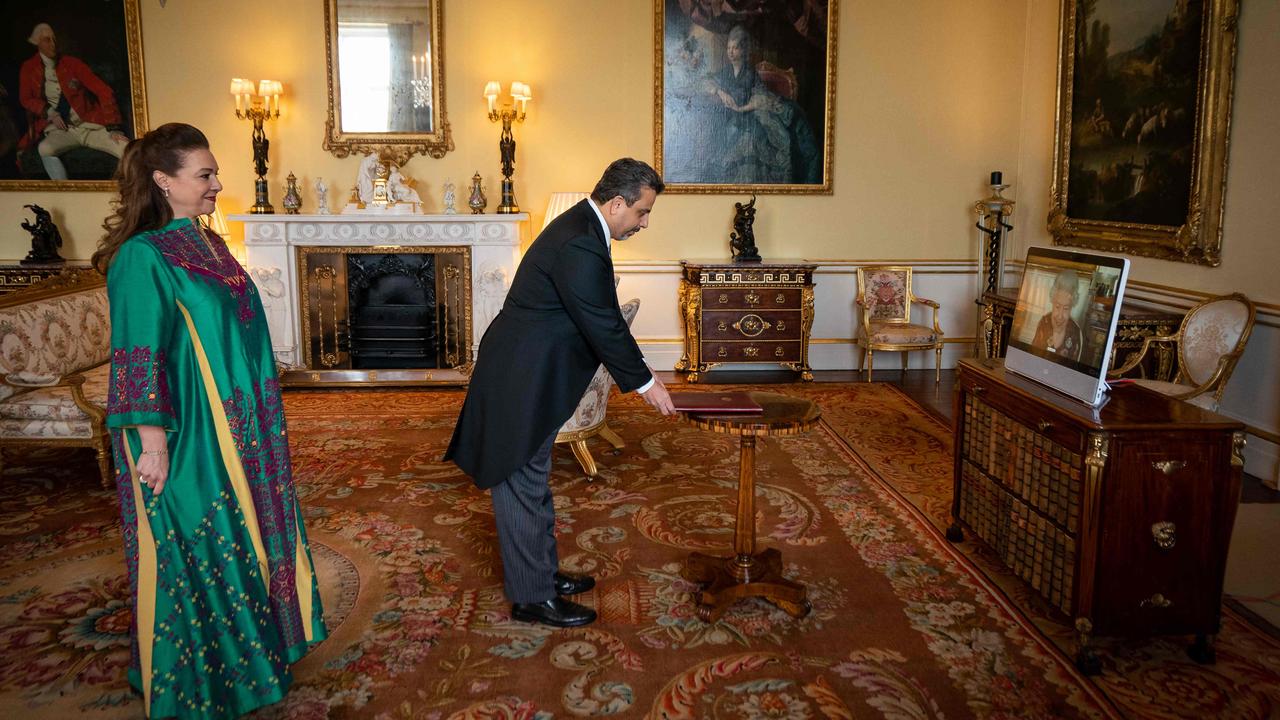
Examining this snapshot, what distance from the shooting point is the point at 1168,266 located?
620 centimetres

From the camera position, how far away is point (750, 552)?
12.0 feet

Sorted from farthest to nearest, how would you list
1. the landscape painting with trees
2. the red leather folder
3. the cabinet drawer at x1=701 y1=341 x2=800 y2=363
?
1. the cabinet drawer at x1=701 y1=341 x2=800 y2=363
2. the landscape painting with trees
3. the red leather folder

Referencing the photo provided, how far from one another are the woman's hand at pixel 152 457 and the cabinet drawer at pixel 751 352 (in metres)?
5.93

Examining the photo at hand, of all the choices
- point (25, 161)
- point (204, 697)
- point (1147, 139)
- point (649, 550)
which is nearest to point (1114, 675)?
point (649, 550)

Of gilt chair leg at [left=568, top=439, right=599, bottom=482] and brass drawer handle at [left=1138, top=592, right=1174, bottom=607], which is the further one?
gilt chair leg at [left=568, top=439, right=599, bottom=482]

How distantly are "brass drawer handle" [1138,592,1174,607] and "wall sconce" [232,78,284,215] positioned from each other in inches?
289

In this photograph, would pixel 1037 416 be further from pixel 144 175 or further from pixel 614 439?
pixel 144 175

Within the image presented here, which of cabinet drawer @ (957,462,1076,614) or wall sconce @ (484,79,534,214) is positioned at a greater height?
wall sconce @ (484,79,534,214)

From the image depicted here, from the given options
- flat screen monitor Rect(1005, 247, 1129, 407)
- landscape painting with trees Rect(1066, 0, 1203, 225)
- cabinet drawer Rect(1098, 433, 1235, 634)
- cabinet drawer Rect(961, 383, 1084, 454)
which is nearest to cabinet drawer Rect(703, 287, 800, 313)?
landscape painting with trees Rect(1066, 0, 1203, 225)

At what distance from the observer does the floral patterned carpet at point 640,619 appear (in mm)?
2938

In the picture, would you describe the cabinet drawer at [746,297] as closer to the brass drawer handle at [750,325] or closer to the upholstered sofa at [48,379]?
the brass drawer handle at [750,325]

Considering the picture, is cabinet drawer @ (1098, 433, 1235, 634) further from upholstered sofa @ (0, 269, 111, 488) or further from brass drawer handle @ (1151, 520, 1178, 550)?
upholstered sofa @ (0, 269, 111, 488)

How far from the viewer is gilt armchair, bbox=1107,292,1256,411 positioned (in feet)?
16.6

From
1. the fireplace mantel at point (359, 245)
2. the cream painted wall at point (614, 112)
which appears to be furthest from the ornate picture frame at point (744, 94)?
the fireplace mantel at point (359, 245)
